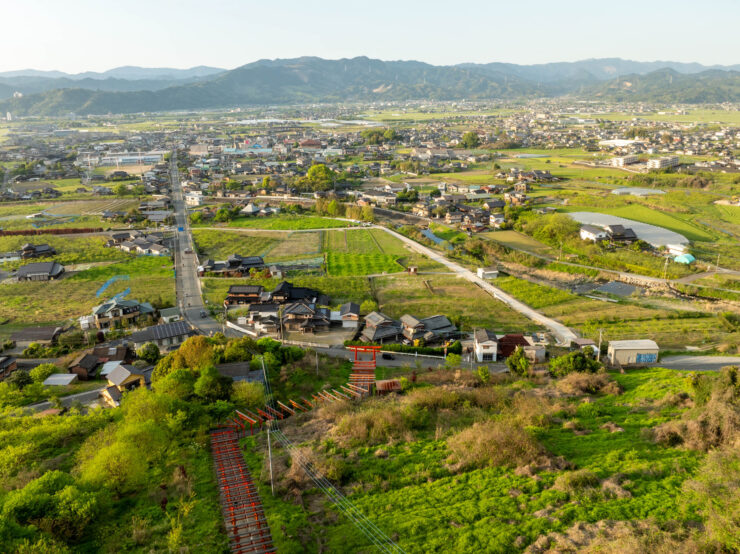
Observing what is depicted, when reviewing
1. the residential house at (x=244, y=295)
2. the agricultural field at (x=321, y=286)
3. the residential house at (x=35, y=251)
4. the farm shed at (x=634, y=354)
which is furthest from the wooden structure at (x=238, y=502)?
the residential house at (x=35, y=251)

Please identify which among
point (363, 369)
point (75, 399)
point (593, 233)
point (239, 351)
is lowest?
point (75, 399)

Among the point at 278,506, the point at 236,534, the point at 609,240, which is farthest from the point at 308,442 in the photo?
the point at 609,240

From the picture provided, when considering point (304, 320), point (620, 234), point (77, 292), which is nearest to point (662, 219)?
point (620, 234)

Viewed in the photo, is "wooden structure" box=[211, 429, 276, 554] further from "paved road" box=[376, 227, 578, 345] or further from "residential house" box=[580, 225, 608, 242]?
"residential house" box=[580, 225, 608, 242]

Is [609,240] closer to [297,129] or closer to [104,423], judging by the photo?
[104,423]

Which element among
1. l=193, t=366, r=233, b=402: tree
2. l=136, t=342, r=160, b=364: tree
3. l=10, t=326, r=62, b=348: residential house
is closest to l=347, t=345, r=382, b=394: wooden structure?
l=193, t=366, r=233, b=402: tree

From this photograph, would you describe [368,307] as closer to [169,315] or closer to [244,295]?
Answer: [244,295]
